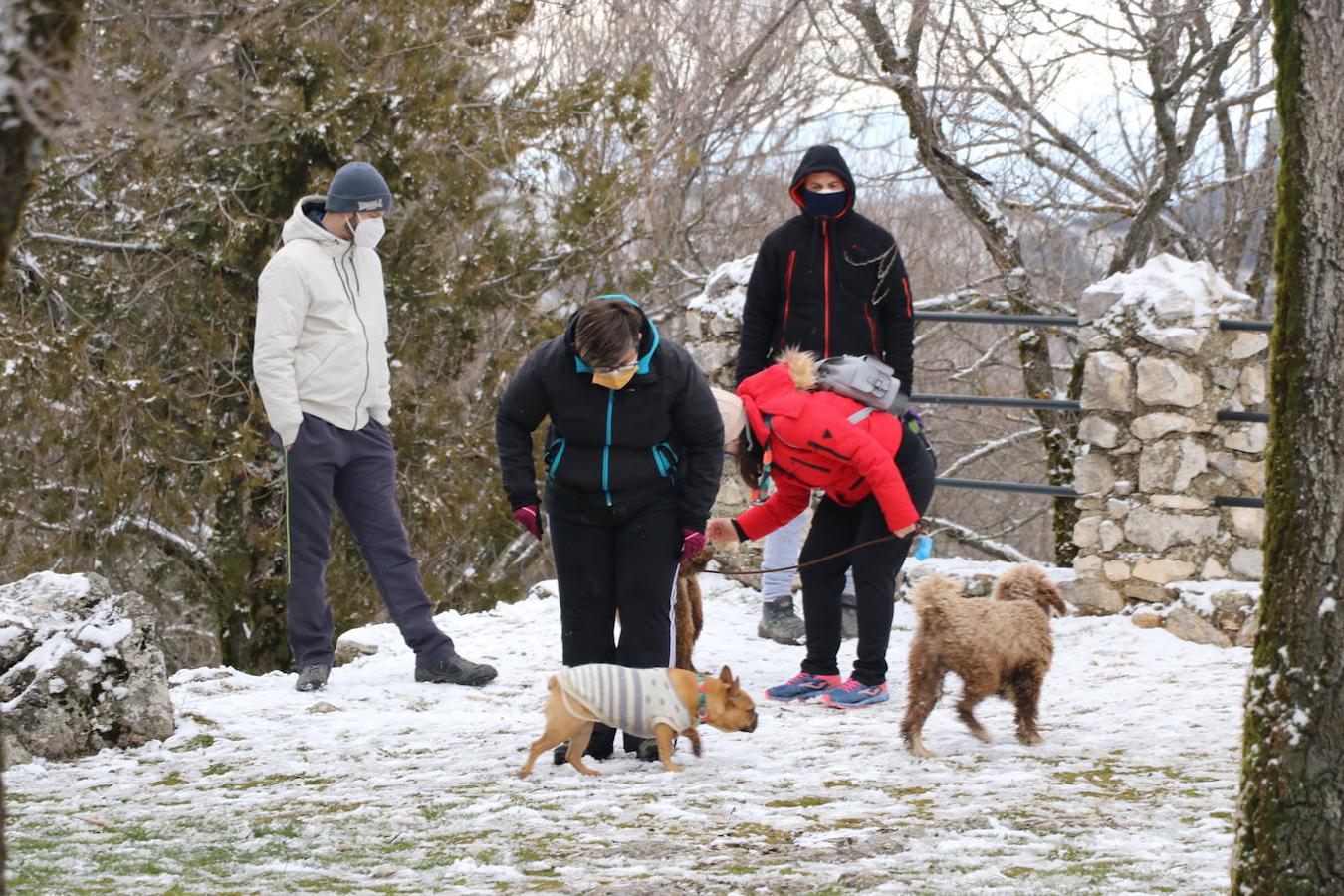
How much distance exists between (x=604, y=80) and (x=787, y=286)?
25.5ft

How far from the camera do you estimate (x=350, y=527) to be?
617cm

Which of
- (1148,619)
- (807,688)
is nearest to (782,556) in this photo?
(807,688)

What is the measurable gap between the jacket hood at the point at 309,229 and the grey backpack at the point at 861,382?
2.02 metres

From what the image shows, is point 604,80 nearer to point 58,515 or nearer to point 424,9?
point 424,9

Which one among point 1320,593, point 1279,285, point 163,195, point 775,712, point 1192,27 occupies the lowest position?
point 775,712

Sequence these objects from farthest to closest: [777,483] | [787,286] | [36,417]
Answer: [36,417] < [787,286] < [777,483]

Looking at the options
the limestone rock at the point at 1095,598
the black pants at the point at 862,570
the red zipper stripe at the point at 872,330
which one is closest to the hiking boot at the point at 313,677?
the black pants at the point at 862,570

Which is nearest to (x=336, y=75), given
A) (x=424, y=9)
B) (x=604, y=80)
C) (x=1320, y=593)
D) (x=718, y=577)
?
A: (x=424, y=9)

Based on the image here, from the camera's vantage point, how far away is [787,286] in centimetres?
653

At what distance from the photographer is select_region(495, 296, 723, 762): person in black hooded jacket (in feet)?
16.0

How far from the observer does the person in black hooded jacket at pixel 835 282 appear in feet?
20.8

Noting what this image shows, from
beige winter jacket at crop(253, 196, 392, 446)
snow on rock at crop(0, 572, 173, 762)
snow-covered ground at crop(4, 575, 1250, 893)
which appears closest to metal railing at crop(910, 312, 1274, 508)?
snow-covered ground at crop(4, 575, 1250, 893)

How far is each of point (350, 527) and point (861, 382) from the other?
85.7 inches

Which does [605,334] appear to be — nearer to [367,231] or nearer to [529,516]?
[529,516]
